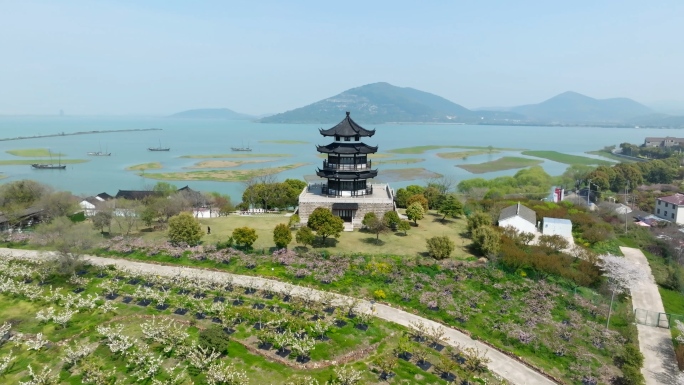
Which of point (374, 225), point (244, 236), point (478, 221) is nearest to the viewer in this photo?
point (244, 236)

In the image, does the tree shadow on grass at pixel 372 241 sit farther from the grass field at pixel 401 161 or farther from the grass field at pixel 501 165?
the grass field at pixel 401 161

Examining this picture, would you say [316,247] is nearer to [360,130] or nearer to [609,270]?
[360,130]

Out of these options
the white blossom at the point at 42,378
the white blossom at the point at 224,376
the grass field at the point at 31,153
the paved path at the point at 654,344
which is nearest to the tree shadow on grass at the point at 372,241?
the paved path at the point at 654,344

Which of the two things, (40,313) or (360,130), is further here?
(360,130)

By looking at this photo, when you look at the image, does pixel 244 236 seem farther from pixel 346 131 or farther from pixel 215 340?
pixel 346 131

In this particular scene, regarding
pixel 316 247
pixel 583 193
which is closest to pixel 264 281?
pixel 316 247

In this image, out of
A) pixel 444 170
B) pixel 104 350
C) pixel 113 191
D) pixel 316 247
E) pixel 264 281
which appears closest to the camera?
pixel 104 350

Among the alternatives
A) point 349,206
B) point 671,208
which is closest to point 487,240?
point 349,206
